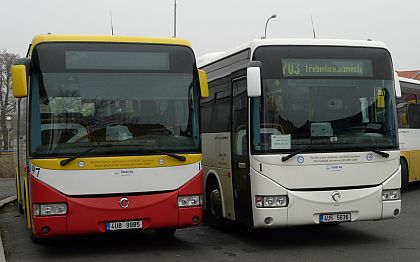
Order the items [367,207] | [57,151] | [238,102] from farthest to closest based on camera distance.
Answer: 1. [238,102]
2. [367,207]
3. [57,151]

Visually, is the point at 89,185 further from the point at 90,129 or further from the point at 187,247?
the point at 187,247

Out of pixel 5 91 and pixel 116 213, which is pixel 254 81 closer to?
pixel 116 213

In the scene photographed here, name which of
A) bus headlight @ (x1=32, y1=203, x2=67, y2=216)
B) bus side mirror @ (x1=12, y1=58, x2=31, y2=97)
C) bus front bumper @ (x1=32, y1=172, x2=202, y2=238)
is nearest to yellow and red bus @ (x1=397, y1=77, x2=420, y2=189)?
bus front bumper @ (x1=32, y1=172, x2=202, y2=238)

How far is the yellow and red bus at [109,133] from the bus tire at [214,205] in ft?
6.35

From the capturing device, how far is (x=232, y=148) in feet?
32.9

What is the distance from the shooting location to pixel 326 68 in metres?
9.30

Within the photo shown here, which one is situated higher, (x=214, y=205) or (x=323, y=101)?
(x=323, y=101)

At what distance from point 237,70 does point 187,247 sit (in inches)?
116

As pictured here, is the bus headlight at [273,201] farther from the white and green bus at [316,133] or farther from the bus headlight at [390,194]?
the bus headlight at [390,194]

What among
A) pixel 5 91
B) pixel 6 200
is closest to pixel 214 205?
pixel 6 200

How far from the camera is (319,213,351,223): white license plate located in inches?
354

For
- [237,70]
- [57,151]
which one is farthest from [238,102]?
[57,151]

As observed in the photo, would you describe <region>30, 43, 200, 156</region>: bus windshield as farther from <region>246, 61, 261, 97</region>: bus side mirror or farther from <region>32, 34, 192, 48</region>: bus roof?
<region>246, 61, 261, 97</region>: bus side mirror

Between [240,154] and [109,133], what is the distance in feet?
7.08
